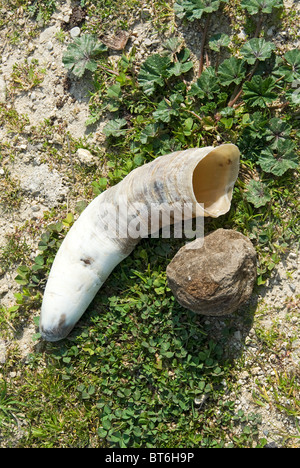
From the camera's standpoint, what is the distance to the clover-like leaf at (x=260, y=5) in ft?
13.7

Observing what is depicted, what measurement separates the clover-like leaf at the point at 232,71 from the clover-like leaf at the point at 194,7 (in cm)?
47

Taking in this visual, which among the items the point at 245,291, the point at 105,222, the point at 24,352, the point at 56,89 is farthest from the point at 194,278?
the point at 56,89

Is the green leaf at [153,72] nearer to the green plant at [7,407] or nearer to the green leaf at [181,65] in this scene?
the green leaf at [181,65]

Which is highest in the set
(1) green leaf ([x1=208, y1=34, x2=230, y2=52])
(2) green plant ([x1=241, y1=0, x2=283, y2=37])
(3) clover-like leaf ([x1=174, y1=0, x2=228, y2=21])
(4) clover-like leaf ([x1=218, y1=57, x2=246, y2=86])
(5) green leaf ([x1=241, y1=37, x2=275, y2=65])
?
(3) clover-like leaf ([x1=174, y1=0, x2=228, y2=21])

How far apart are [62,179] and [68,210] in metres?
0.29

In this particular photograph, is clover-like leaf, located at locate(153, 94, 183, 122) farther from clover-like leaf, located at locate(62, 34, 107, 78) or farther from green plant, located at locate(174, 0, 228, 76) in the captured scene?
clover-like leaf, located at locate(62, 34, 107, 78)

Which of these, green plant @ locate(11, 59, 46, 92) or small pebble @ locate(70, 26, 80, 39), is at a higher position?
small pebble @ locate(70, 26, 80, 39)

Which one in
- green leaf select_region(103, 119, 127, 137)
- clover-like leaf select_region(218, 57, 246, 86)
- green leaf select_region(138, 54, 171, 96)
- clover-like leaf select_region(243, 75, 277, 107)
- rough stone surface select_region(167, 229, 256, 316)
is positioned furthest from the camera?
green leaf select_region(103, 119, 127, 137)

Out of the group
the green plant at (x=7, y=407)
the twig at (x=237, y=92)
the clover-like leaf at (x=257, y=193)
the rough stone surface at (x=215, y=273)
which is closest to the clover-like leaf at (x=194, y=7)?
the twig at (x=237, y=92)

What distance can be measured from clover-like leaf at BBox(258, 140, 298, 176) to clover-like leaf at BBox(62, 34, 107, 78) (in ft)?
5.77

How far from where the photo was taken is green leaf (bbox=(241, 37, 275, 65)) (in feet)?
13.7

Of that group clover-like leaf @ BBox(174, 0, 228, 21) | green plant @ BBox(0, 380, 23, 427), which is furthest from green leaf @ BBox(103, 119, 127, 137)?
green plant @ BBox(0, 380, 23, 427)
